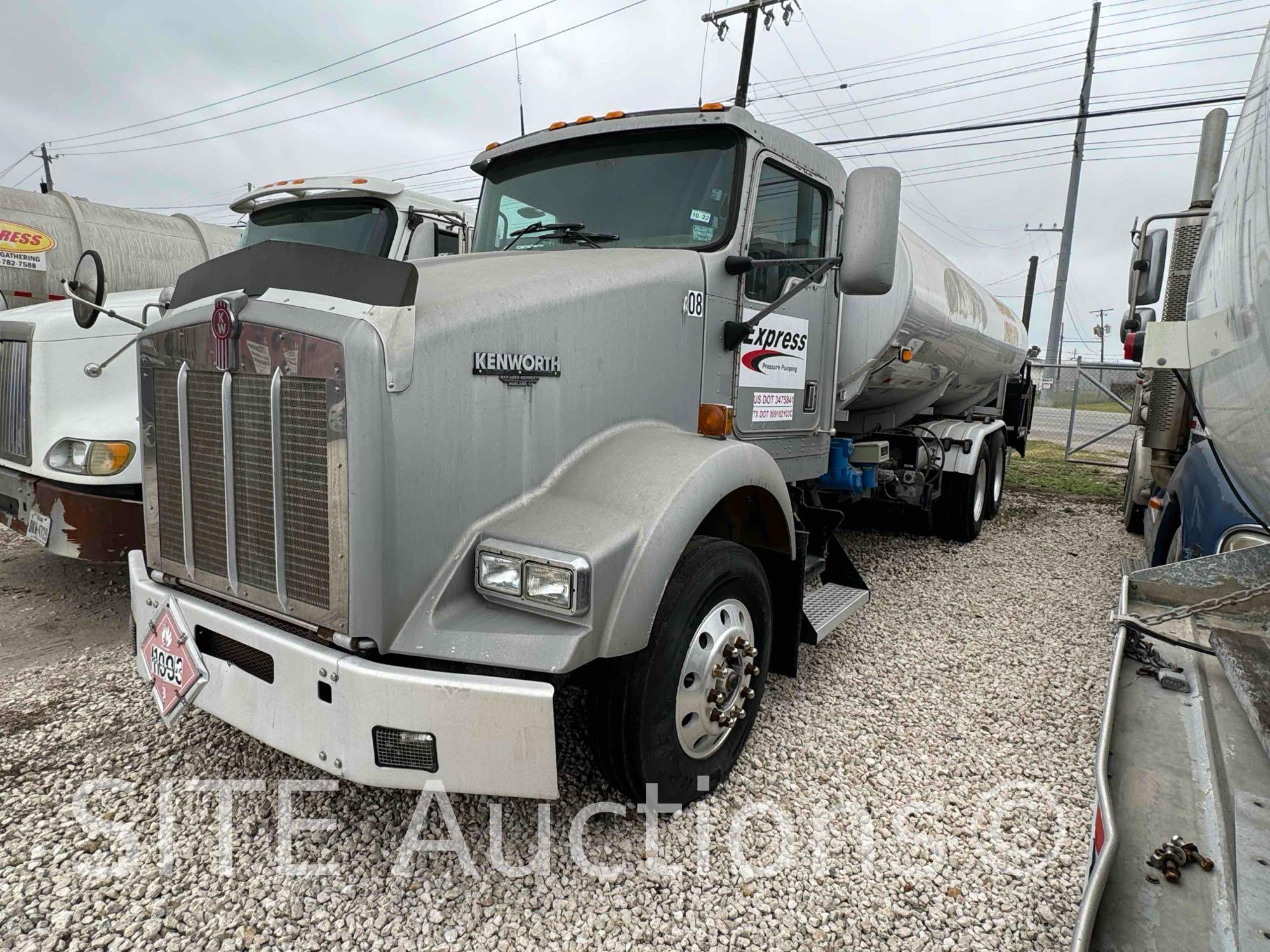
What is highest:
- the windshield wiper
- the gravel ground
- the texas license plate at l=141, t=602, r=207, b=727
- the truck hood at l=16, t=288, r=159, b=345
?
the windshield wiper

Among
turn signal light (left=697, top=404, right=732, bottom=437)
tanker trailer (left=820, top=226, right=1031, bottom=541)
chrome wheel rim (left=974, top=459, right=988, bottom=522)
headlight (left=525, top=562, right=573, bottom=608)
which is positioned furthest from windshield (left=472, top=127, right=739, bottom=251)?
chrome wheel rim (left=974, top=459, right=988, bottom=522)

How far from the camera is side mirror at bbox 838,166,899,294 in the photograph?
9.93 feet

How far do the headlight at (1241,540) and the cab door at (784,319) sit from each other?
183 cm

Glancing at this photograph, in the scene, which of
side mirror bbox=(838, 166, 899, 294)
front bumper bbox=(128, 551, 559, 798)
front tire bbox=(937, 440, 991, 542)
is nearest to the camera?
front bumper bbox=(128, 551, 559, 798)

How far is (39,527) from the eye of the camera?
4.09 metres

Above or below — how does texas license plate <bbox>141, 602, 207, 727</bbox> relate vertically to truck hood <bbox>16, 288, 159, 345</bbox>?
below

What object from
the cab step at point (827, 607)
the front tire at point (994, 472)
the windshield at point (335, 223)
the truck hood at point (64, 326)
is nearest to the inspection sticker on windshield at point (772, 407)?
the cab step at point (827, 607)

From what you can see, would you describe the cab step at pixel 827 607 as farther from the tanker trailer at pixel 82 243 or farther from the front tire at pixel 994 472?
→ the tanker trailer at pixel 82 243

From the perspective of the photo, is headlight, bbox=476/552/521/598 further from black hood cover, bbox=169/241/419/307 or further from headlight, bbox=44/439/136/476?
headlight, bbox=44/439/136/476

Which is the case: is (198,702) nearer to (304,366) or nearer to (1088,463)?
(304,366)

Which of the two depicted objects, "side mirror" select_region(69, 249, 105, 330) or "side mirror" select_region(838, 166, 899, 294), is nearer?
"side mirror" select_region(838, 166, 899, 294)

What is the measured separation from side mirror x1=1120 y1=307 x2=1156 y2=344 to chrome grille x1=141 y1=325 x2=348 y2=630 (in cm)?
537

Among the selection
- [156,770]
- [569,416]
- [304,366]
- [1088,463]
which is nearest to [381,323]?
[304,366]

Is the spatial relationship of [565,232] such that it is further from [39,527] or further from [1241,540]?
[39,527]
